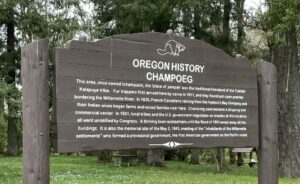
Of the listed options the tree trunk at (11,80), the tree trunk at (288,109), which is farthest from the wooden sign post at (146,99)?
the tree trunk at (11,80)

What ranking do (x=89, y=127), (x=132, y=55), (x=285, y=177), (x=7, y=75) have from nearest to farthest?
(x=89, y=127), (x=132, y=55), (x=285, y=177), (x=7, y=75)

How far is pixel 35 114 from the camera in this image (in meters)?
4.82

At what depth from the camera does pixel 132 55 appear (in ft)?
17.5

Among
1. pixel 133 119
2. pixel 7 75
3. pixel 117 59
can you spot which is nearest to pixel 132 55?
pixel 117 59

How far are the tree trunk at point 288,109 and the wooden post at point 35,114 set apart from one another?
41.0 feet

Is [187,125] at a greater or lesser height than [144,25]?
lesser

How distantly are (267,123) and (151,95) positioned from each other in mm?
1805

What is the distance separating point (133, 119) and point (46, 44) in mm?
1139

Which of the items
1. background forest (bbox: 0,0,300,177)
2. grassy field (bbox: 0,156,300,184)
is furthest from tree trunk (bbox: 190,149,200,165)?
grassy field (bbox: 0,156,300,184)

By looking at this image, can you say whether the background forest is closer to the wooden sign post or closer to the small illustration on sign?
the wooden sign post

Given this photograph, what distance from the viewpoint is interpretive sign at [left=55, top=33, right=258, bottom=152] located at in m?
4.91

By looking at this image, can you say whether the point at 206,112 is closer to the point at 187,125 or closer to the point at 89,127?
the point at 187,125

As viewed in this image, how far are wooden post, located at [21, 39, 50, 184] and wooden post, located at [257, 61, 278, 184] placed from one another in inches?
110

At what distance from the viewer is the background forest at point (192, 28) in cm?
1560
